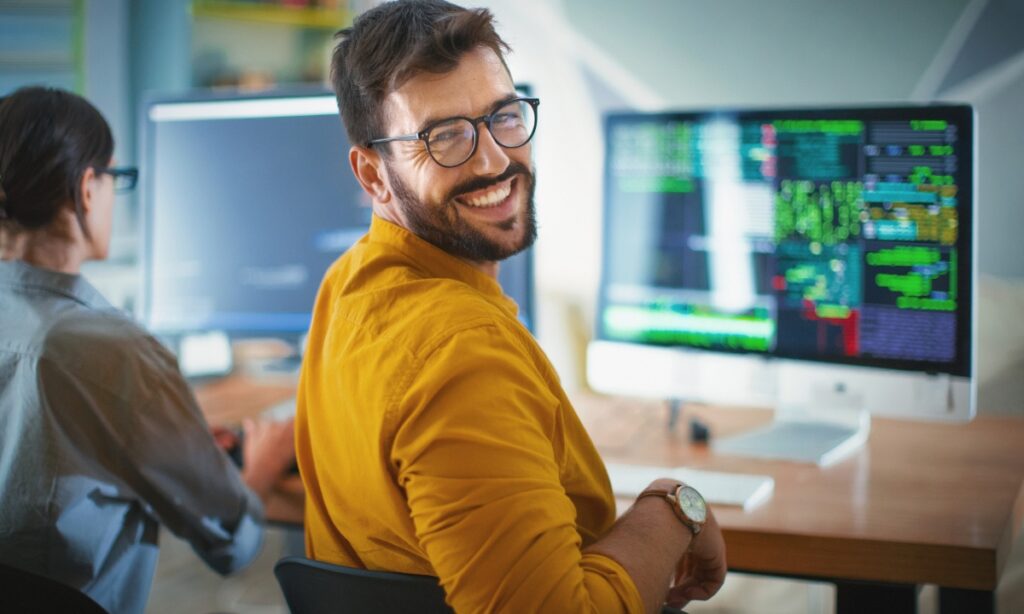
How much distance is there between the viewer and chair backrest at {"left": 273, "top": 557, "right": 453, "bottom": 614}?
3.18 ft

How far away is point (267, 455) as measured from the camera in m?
1.78

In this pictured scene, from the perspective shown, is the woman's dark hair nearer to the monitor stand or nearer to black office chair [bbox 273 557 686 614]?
black office chair [bbox 273 557 686 614]

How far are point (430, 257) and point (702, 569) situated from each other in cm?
51

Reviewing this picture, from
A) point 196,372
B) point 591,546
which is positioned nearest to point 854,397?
point 591,546

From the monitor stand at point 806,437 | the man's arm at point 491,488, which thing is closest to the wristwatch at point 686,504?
the man's arm at point 491,488

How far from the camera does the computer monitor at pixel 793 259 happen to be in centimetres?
173

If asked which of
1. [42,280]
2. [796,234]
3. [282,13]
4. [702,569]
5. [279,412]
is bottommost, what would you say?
[702,569]

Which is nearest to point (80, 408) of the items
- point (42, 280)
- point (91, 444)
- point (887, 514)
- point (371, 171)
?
point (91, 444)

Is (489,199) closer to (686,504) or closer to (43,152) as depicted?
(686,504)

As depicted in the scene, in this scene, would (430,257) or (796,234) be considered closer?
(430,257)

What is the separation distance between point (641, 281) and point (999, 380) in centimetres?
90

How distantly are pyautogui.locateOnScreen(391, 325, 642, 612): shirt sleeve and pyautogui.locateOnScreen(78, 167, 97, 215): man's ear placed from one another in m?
0.77

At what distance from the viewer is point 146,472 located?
146cm

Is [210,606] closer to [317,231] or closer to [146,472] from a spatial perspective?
[317,231]
